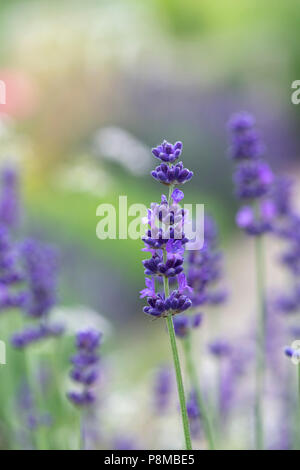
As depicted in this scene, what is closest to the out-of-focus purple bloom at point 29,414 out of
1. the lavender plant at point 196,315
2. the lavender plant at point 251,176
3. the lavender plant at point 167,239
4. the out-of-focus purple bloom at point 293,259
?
the lavender plant at point 196,315

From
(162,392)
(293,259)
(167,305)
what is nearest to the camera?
(167,305)

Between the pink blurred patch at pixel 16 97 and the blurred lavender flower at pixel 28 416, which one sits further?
the pink blurred patch at pixel 16 97

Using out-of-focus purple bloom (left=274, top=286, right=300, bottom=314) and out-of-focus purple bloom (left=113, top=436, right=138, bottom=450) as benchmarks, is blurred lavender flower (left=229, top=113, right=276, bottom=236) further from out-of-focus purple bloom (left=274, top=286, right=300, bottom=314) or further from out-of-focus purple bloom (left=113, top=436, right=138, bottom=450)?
out-of-focus purple bloom (left=113, top=436, right=138, bottom=450)

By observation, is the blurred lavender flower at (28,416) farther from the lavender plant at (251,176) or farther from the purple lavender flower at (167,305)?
the purple lavender flower at (167,305)

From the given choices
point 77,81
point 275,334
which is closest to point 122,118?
point 77,81

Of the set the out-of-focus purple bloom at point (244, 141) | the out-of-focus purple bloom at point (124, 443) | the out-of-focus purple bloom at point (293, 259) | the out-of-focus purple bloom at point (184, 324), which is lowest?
the out-of-focus purple bloom at point (124, 443)

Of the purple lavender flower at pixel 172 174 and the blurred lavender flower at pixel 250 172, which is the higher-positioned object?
the blurred lavender flower at pixel 250 172

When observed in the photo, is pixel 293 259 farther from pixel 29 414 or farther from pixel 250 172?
pixel 29 414

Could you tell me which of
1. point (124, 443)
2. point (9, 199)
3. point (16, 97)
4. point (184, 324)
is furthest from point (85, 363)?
point (16, 97)
